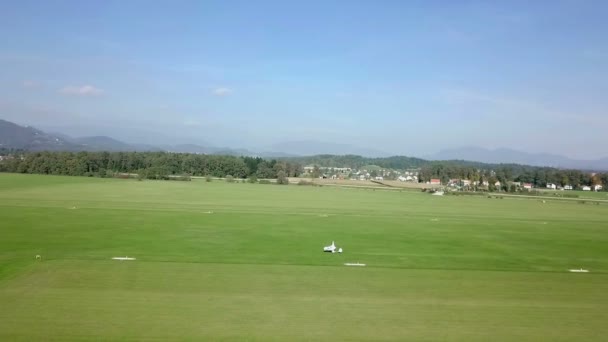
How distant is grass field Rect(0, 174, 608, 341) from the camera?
14.4 meters

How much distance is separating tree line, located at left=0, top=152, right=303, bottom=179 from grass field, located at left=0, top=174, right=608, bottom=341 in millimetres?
73981

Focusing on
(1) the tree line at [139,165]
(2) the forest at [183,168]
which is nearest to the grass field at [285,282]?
(1) the tree line at [139,165]

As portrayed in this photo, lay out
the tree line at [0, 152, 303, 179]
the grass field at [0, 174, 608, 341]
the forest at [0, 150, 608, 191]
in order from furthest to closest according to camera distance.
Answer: the forest at [0, 150, 608, 191] → the tree line at [0, 152, 303, 179] → the grass field at [0, 174, 608, 341]

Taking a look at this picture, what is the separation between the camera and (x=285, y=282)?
20062 millimetres

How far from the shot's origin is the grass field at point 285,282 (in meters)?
14.4

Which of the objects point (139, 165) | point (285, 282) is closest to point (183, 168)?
point (139, 165)

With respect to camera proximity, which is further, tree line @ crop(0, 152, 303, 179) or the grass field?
tree line @ crop(0, 152, 303, 179)

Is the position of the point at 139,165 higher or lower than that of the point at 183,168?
higher

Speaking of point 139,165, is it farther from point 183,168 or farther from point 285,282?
point 285,282

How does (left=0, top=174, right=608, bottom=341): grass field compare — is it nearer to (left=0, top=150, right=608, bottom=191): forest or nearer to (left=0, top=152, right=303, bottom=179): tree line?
(left=0, top=152, right=303, bottom=179): tree line

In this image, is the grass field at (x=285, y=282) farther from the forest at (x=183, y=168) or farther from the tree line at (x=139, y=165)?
the forest at (x=183, y=168)

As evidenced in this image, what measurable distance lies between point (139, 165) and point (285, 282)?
109719 mm

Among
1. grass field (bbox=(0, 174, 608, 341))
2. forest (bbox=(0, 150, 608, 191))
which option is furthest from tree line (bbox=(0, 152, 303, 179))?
grass field (bbox=(0, 174, 608, 341))

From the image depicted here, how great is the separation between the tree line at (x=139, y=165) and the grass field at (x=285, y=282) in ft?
243
